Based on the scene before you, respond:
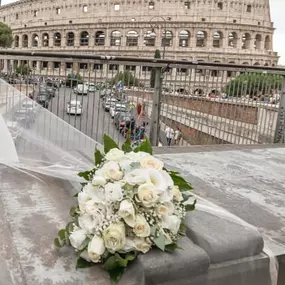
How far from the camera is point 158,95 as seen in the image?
4.49 meters

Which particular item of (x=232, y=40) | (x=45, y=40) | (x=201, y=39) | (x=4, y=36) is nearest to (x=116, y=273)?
(x=4, y=36)

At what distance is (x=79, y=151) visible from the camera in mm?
3041

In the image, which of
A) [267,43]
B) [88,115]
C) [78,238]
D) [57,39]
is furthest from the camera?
[57,39]

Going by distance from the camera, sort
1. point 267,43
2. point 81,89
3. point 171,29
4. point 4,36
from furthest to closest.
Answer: point 267,43 < point 171,29 < point 4,36 < point 81,89

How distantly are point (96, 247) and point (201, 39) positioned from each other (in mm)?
60595

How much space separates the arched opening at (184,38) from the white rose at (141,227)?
2347 inches

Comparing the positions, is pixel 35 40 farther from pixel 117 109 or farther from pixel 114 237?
pixel 114 237

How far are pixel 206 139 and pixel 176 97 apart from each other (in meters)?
0.79

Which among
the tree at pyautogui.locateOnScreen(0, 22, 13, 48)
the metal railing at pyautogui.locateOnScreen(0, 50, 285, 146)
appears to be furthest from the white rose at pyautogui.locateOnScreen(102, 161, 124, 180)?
the tree at pyautogui.locateOnScreen(0, 22, 13, 48)

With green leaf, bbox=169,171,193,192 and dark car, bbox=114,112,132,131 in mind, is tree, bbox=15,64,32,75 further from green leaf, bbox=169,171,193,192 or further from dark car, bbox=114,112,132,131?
green leaf, bbox=169,171,193,192

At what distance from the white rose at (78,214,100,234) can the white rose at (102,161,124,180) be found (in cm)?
19

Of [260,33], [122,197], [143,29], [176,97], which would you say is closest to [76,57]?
[176,97]

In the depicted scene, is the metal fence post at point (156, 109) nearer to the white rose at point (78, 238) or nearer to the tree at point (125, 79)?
the tree at point (125, 79)

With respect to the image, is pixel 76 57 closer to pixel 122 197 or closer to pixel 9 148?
pixel 9 148
